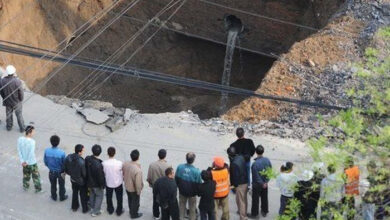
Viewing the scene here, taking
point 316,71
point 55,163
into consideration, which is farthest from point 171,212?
point 316,71

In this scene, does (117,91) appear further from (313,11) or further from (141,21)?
(313,11)

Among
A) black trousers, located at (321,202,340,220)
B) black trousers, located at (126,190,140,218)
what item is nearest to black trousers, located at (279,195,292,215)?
black trousers, located at (321,202,340,220)

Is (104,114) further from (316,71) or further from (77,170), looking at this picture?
(316,71)

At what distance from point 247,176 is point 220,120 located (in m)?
3.67

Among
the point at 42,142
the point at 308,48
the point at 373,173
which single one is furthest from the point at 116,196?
the point at 308,48

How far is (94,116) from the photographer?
14.9 metres

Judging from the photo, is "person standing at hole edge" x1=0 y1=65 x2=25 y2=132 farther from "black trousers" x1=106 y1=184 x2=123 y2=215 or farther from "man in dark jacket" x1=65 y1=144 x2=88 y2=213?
"black trousers" x1=106 y1=184 x2=123 y2=215

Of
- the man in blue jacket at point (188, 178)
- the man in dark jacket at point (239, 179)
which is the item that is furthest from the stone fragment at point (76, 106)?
the man in dark jacket at point (239, 179)

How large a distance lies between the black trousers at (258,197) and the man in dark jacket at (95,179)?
2620mm

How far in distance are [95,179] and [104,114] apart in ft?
12.8

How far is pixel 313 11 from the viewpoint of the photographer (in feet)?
67.4

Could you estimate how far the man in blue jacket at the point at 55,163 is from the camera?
37.4 feet

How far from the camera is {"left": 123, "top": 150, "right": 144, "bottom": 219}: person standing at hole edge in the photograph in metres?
11.0

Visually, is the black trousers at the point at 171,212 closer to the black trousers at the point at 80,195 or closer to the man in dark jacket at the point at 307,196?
the black trousers at the point at 80,195
